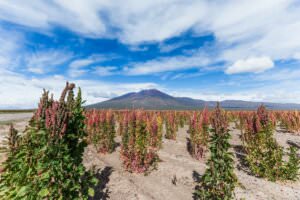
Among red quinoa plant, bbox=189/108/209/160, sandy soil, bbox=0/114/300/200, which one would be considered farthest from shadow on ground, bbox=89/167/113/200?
red quinoa plant, bbox=189/108/209/160

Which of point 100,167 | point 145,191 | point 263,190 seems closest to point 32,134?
point 145,191

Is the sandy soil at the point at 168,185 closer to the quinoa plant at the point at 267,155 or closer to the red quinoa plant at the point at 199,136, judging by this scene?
the quinoa plant at the point at 267,155

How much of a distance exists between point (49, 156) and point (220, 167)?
4.95 m

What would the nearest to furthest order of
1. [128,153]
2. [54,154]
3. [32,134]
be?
[54,154] → [32,134] → [128,153]

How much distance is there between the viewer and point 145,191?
777 centimetres

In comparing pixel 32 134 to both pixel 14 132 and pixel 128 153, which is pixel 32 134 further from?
pixel 128 153

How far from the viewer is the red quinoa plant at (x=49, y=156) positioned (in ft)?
12.7

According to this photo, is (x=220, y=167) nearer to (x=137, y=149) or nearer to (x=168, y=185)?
(x=168, y=185)

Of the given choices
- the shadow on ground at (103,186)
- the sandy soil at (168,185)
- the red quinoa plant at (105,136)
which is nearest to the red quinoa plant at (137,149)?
the sandy soil at (168,185)

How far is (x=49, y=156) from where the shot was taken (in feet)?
12.8

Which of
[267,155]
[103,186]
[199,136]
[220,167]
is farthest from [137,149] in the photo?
[267,155]

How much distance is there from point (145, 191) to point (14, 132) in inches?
212

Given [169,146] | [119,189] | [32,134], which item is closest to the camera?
[32,134]

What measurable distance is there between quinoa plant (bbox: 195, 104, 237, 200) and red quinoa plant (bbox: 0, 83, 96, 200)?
3.74 metres
